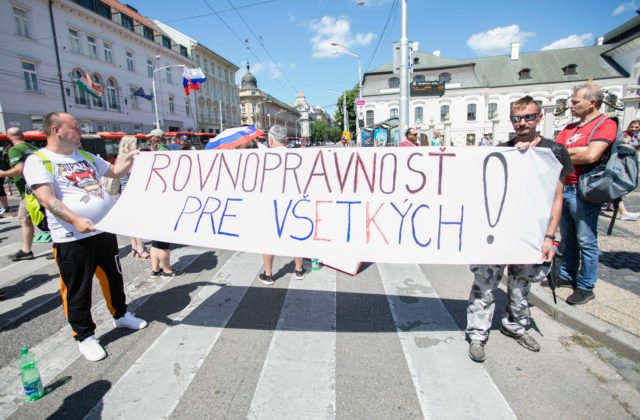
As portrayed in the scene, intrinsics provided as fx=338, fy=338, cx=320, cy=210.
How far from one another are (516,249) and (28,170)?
3753 mm

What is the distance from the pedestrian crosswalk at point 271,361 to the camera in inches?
90.4

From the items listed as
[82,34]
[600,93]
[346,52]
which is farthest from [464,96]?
[600,93]

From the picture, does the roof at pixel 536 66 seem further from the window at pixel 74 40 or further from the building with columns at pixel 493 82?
the window at pixel 74 40

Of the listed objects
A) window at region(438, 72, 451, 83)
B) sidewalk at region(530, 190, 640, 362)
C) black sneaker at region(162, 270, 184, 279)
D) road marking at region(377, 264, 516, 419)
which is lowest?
road marking at region(377, 264, 516, 419)

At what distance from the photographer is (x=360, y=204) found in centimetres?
267

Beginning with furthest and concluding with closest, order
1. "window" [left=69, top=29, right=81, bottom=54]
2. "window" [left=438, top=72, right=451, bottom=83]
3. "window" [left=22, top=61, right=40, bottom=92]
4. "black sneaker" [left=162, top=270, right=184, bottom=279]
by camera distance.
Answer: "window" [left=438, top=72, right=451, bottom=83]
"window" [left=69, top=29, right=81, bottom=54]
"window" [left=22, top=61, right=40, bottom=92]
"black sneaker" [left=162, top=270, right=184, bottom=279]

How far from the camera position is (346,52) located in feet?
91.7

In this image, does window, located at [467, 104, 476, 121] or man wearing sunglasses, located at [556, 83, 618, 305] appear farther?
window, located at [467, 104, 476, 121]

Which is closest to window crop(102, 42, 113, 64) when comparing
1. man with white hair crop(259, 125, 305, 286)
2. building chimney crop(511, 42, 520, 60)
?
man with white hair crop(259, 125, 305, 286)

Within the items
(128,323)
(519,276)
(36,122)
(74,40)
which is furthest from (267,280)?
(74,40)

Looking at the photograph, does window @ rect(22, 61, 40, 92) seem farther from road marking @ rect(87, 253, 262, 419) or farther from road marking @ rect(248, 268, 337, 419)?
road marking @ rect(248, 268, 337, 419)

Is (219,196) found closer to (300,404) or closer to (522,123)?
(300,404)

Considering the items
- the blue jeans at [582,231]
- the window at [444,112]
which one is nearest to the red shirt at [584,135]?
the blue jeans at [582,231]

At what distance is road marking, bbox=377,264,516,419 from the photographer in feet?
7.44
